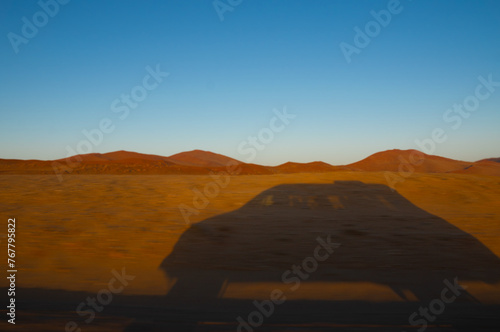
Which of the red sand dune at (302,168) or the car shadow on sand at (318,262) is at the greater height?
the red sand dune at (302,168)

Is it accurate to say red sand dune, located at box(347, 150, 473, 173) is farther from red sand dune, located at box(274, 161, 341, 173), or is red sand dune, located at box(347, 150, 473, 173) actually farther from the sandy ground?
the sandy ground

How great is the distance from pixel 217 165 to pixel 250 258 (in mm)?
57577

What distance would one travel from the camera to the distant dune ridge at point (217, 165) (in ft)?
90.1

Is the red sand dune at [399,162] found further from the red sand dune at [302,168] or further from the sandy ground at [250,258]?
the sandy ground at [250,258]

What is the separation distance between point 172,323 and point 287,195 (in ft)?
22.7

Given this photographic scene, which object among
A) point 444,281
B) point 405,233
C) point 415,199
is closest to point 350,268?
point 444,281

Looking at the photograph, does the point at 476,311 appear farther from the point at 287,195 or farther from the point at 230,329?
the point at 287,195

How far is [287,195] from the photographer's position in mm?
9602

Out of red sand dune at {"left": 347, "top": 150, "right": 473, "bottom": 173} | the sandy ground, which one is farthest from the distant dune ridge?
the sandy ground

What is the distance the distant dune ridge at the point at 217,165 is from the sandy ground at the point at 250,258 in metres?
9.71

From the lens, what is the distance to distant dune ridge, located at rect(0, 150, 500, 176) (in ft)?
90.1

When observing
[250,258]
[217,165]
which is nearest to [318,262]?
[250,258]


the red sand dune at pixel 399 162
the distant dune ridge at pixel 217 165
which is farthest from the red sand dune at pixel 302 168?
the red sand dune at pixel 399 162

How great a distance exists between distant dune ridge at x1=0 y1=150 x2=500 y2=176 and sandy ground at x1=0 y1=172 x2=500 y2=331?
31.8ft
